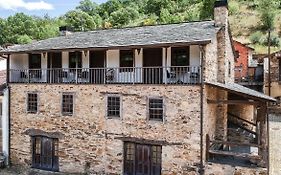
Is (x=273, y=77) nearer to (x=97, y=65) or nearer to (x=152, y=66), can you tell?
(x=152, y=66)

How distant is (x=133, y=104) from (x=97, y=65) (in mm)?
4025

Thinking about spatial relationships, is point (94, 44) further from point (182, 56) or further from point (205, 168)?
point (205, 168)

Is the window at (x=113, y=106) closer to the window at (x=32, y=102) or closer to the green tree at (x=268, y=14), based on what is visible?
the window at (x=32, y=102)

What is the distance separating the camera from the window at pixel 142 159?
1692 centimetres

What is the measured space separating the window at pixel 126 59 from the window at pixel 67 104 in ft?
11.3

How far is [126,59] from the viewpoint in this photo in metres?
18.9

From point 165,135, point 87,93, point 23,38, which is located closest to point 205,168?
point 165,135

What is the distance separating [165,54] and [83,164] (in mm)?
7776

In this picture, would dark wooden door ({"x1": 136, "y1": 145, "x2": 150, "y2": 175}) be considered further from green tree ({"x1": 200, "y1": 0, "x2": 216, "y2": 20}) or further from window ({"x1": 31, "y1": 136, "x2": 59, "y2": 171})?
green tree ({"x1": 200, "y1": 0, "x2": 216, "y2": 20})

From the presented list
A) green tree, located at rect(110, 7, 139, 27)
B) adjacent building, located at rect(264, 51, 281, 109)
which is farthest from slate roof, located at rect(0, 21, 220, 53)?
green tree, located at rect(110, 7, 139, 27)

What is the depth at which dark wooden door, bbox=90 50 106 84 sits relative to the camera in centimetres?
1875

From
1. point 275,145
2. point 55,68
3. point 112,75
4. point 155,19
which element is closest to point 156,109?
point 112,75

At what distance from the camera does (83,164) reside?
1861 cm

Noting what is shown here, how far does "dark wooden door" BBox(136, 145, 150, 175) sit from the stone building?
0.17 ft
